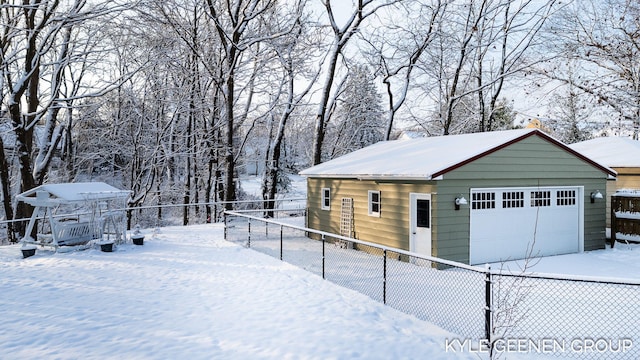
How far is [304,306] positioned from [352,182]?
654cm

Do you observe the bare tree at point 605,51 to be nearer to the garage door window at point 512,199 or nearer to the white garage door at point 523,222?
the white garage door at point 523,222

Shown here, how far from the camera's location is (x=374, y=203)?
39.3 feet

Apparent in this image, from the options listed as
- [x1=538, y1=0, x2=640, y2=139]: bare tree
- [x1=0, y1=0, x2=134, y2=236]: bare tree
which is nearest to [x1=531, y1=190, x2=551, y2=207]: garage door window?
[x1=0, y1=0, x2=134, y2=236]: bare tree

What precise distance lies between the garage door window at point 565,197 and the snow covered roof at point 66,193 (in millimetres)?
12476

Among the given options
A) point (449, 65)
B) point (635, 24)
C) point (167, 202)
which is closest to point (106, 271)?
point (167, 202)

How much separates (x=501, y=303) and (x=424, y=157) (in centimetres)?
646

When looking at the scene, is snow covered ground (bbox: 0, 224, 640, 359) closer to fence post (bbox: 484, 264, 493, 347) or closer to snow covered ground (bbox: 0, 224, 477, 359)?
snow covered ground (bbox: 0, 224, 477, 359)

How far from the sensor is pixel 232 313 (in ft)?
21.3

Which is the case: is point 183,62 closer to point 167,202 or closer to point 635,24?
point 167,202

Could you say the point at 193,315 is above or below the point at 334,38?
below

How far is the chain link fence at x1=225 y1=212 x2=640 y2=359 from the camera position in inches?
205

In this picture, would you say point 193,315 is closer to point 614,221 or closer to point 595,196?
point 595,196

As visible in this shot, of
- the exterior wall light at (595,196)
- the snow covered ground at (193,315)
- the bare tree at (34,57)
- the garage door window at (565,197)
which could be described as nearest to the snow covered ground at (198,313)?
the snow covered ground at (193,315)

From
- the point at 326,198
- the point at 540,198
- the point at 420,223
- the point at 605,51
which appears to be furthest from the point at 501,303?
the point at 605,51
